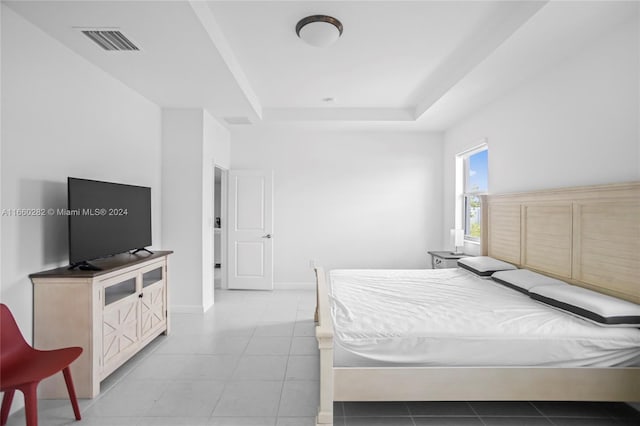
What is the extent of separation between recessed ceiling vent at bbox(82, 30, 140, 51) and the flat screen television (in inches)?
41.7

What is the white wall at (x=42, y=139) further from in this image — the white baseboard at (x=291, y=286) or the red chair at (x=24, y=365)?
the white baseboard at (x=291, y=286)

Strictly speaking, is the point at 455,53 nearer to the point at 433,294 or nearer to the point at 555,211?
the point at 555,211

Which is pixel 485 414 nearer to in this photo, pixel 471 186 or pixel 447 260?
pixel 447 260

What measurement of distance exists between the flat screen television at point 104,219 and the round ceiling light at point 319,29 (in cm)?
202

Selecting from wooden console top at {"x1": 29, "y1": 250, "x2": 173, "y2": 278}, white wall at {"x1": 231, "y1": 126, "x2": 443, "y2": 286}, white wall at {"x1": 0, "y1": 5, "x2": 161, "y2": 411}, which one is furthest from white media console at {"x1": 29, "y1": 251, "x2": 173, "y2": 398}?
white wall at {"x1": 231, "y1": 126, "x2": 443, "y2": 286}

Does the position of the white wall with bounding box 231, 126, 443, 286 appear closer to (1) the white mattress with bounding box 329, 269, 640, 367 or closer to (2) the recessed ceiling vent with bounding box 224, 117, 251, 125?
(2) the recessed ceiling vent with bounding box 224, 117, 251, 125

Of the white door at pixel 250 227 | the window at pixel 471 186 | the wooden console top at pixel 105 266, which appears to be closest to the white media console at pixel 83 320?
the wooden console top at pixel 105 266

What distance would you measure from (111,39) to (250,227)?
334 cm

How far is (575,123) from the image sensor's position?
8.93 feet

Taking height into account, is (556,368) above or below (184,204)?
below

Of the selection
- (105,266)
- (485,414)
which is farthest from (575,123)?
(105,266)

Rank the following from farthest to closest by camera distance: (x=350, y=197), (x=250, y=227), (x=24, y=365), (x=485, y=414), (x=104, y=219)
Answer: (x=350, y=197)
(x=250, y=227)
(x=104, y=219)
(x=485, y=414)
(x=24, y=365)

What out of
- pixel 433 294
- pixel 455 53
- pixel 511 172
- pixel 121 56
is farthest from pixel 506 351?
pixel 121 56

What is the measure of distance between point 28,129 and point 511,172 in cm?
426
